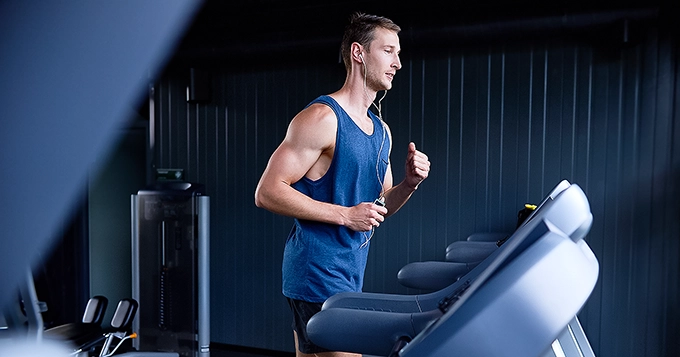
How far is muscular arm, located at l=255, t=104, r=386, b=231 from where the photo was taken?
1452mm

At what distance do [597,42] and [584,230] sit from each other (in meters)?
3.21

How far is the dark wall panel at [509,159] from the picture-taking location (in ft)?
11.3

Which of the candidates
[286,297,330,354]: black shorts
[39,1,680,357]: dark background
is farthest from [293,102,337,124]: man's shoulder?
[39,1,680,357]: dark background

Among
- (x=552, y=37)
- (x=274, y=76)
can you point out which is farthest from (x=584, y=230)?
(x=274, y=76)

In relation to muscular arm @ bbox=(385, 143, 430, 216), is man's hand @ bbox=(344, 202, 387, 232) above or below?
below

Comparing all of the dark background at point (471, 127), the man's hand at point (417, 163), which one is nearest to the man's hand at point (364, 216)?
the man's hand at point (417, 163)

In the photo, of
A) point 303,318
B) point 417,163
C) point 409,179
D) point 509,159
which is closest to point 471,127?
point 509,159

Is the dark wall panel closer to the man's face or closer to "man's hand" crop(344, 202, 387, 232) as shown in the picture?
the man's face

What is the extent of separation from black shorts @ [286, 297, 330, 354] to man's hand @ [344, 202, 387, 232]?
0.79 ft

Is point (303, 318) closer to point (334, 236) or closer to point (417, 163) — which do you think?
point (334, 236)

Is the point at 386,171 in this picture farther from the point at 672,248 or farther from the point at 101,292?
the point at 101,292

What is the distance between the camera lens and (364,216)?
142 centimetres

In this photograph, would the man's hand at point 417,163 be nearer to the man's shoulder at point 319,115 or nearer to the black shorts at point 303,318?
the man's shoulder at point 319,115

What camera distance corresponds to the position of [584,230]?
2.42 ft
